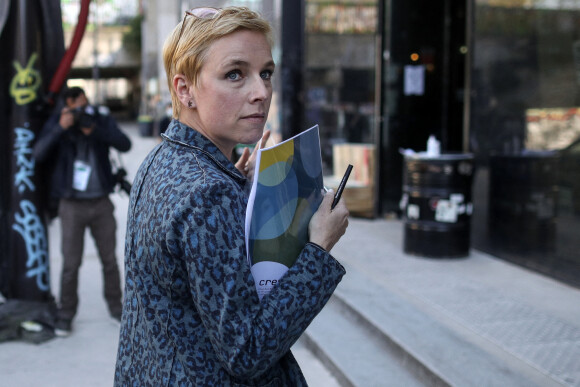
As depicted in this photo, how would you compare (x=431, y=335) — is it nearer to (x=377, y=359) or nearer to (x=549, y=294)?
(x=377, y=359)

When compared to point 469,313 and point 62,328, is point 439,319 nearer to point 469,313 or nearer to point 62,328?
point 469,313

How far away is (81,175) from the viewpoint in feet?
16.9

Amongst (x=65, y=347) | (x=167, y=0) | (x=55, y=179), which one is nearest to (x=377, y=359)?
(x=65, y=347)

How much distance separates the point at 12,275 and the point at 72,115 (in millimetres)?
1405

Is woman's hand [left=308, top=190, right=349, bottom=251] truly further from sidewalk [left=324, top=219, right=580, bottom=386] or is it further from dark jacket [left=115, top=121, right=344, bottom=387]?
sidewalk [left=324, top=219, right=580, bottom=386]

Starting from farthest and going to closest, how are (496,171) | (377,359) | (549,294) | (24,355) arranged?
(496,171) < (549,294) < (24,355) < (377,359)

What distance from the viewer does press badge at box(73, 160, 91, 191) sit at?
5.12 m

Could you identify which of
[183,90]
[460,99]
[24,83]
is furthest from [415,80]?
[183,90]

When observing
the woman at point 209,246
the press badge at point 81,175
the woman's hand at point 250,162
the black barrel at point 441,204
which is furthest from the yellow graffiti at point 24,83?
the woman at point 209,246

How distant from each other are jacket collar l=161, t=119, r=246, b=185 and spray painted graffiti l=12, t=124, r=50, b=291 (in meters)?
3.96

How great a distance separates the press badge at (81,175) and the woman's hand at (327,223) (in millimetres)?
A: 4043

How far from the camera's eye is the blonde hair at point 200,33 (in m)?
1.39

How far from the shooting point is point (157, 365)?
1401 mm

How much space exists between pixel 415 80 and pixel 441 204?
2.98 meters
